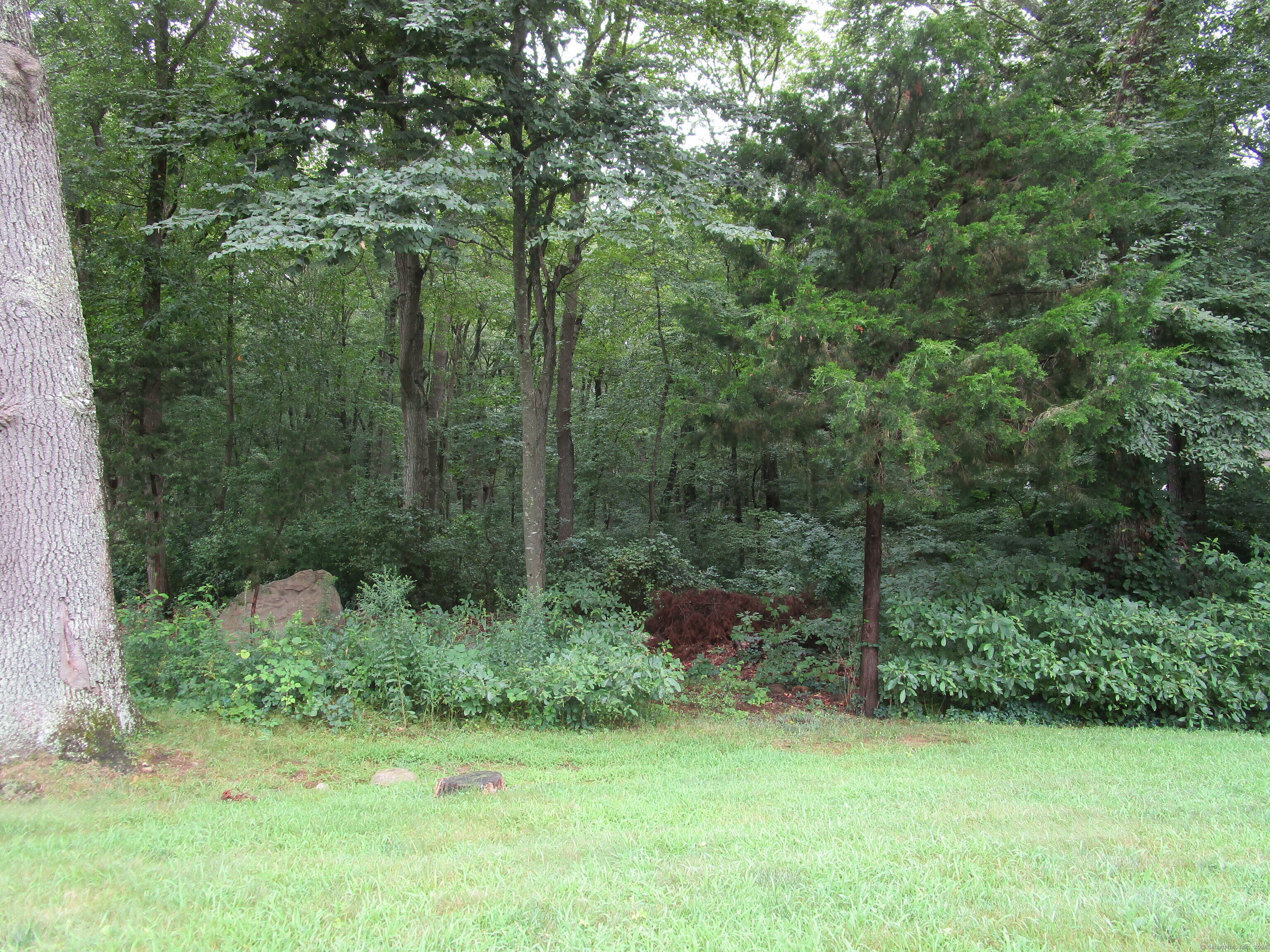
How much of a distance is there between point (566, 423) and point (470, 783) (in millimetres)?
11385

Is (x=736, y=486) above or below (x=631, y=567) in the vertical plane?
above

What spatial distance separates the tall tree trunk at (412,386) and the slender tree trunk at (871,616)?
29.5 ft

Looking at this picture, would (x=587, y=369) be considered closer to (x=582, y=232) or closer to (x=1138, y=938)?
(x=582, y=232)

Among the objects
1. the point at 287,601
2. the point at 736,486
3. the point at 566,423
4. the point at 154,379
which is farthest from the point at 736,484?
the point at 154,379

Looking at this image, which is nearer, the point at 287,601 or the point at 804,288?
the point at 804,288

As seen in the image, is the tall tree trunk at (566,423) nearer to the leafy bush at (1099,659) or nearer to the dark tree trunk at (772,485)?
the dark tree trunk at (772,485)

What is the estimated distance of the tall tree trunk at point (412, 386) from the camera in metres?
14.4

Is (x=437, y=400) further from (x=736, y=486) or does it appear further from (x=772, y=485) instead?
(x=772, y=485)

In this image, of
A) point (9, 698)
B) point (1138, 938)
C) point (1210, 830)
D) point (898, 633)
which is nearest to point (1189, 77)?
point (898, 633)

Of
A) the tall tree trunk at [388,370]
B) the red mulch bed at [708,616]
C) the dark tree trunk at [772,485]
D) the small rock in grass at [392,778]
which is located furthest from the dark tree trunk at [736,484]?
the small rock in grass at [392,778]

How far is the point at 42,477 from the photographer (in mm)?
5246

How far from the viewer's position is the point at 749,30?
32.3 ft

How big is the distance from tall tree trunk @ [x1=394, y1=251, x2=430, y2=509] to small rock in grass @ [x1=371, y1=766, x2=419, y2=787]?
9226 mm

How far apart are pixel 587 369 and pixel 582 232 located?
593 inches
